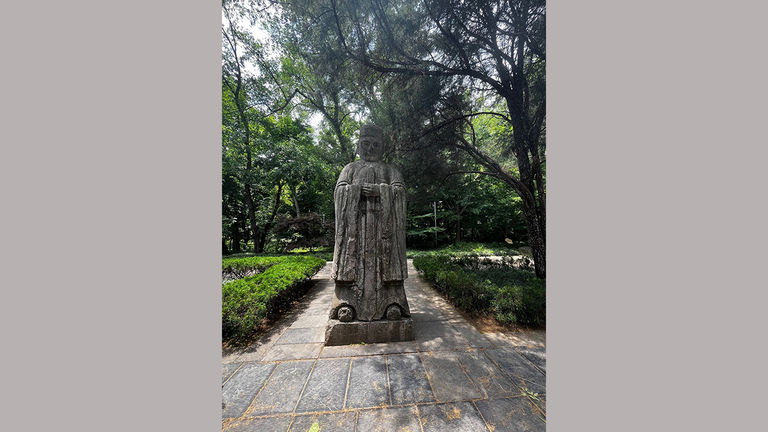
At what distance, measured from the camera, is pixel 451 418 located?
2082mm

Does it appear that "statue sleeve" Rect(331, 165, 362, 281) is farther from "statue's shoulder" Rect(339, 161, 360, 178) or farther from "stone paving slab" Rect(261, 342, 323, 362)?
"stone paving slab" Rect(261, 342, 323, 362)

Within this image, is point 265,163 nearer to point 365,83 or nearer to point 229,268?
point 229,268

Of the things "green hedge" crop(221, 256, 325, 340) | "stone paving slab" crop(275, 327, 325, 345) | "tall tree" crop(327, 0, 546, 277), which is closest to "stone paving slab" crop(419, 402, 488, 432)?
"stone paving slab" crop(275, 327, 325, 345)

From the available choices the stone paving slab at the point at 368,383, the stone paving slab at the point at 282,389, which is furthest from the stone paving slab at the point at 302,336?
the stone paving slab at the point at 368,383

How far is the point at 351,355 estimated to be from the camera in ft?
10.3

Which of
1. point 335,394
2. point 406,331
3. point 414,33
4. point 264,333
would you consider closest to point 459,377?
point 406,331

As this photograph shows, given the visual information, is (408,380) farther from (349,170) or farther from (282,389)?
(349,170)

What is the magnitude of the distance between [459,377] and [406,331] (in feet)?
3.37

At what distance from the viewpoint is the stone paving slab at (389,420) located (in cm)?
199

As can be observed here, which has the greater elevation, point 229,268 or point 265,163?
point 265,163

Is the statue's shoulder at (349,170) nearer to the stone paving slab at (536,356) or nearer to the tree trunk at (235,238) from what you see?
the stone paving slab at (536,356)

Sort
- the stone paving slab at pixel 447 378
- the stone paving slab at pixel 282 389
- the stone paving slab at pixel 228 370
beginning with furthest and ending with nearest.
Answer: the stone paving slab at pixel 228 370 → the stone paving slab at pixel 447 378 → the stone paving slab at pixel 282 389

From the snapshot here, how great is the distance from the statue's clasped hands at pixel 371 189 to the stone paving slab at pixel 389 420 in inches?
103

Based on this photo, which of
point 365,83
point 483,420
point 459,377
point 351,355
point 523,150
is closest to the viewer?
point 483,420
